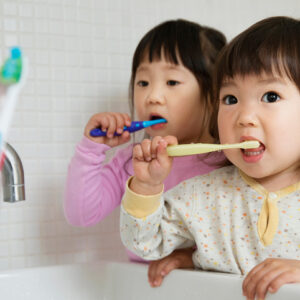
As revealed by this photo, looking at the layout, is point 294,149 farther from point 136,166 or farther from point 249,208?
point 136,166

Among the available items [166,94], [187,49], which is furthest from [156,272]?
[187,49]

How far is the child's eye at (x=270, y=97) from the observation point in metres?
0.82

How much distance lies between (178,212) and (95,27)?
1.82ft

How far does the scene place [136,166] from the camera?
81 cm

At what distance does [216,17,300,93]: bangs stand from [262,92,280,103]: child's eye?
0.03 meters

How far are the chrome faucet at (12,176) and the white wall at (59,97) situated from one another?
412mm

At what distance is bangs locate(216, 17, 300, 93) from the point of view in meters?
0.81

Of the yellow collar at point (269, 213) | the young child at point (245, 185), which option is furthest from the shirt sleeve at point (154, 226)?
the yellow collar at point (269, 213)

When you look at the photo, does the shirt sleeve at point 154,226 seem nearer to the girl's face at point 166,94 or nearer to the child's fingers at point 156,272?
the child's fingers at point 156,272

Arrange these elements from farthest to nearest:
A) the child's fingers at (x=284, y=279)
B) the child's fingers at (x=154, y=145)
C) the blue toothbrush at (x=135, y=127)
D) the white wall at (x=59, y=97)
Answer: the white wall at (x=59, y=97), the blue toothbrush at (x=135, y=127), the child's fingers at (x=154, y=145), the child's fingers at (x=284, y=279)

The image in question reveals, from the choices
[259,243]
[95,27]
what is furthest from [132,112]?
[259,243]

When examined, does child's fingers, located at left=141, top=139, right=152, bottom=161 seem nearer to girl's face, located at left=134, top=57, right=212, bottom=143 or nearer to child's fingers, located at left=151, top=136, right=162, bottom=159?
child's fingers, located at left=151, top=136, right=162, bottom=159

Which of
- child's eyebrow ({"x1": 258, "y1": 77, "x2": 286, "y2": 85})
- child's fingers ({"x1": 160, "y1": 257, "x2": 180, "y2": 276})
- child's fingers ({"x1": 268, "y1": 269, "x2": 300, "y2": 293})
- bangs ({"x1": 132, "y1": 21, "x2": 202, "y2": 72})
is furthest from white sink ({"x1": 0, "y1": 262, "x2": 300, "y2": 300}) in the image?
bangs ({"x1": 132, "y1": 21, "x2": 202, "y2": 72})

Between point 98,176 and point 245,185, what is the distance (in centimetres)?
34
